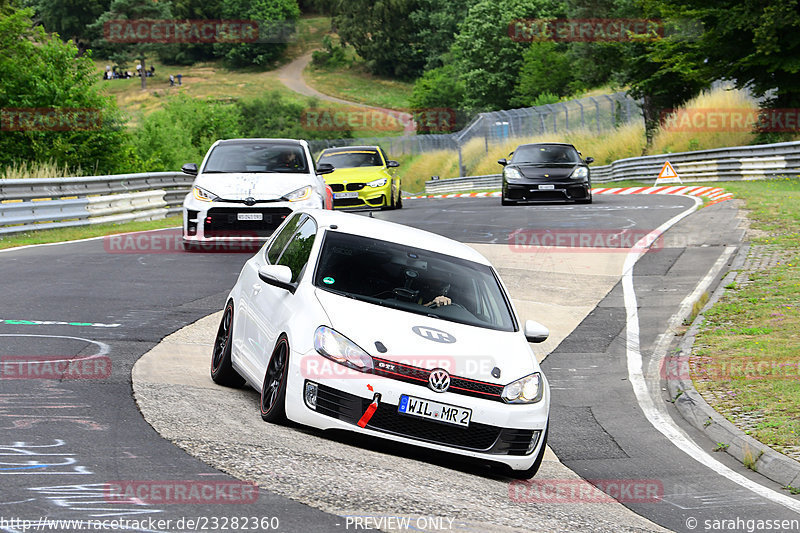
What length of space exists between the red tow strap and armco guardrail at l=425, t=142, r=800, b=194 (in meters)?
27.8

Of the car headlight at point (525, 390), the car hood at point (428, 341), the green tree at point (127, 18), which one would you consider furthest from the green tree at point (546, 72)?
the car headlight at point (525, 390)

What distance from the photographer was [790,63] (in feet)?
112

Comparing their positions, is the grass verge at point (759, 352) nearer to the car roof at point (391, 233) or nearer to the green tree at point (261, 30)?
the car roof at point (391, 233)

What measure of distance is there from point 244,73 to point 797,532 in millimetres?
161123

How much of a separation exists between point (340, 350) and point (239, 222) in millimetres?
10181

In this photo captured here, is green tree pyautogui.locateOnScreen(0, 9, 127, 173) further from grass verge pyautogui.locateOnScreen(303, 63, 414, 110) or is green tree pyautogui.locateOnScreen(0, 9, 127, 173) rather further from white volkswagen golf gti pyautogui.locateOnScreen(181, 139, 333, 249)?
grass verge pyautogui.locateOnScreen(303, 63, 414, 110)

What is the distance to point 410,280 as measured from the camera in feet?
26.1

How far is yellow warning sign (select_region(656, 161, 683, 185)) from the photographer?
36.7 m

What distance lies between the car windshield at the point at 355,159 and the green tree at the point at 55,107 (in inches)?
328

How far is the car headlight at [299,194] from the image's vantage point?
16906mm

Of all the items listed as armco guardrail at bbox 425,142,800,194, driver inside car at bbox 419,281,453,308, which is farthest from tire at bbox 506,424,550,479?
armco guardrail at bbox 425,142,800,194

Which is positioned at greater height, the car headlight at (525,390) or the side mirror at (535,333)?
the side mirror at (535,333)

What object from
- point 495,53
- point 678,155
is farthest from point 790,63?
point 495,53

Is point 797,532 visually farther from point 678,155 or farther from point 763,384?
point 678,155
